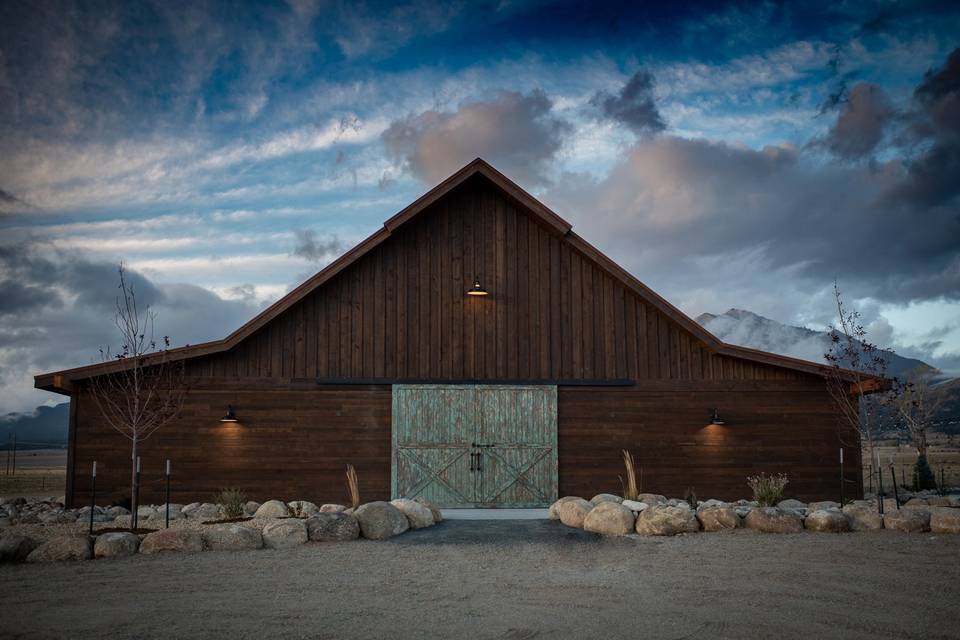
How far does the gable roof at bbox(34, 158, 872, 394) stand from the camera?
50.4 ft

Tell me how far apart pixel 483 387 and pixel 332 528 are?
5971mm

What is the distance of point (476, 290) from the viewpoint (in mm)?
16062

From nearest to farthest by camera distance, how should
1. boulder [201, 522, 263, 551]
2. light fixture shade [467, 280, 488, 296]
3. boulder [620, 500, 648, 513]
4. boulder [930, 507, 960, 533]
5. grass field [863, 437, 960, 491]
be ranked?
boulder [201, 522, 263, 551]
boulder [930, 507, 960, 533]
boulder [620, 500, 648, 513]
light fixture shade [467, 280, 488, 296]
grass field [863, 437, 960, 491]

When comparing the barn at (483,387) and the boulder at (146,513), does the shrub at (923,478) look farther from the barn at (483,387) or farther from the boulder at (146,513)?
the boulder at (146,513)

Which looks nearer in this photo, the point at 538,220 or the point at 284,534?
the point at 284,534

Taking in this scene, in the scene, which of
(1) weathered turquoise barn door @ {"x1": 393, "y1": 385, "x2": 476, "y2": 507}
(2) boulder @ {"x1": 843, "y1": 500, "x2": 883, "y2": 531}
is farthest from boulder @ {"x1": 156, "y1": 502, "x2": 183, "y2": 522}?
(2) boulder @ {"x1": 843, "y1": 500, "x2": 883, "y2": 531}

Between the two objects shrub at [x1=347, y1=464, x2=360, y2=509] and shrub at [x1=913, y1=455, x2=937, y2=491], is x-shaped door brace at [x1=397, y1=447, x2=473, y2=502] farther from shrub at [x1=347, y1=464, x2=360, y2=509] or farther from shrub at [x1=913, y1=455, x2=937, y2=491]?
shrub at [x1=913, y1=455, x2=937, y2=491]

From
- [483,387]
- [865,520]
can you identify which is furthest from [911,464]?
[865,520]

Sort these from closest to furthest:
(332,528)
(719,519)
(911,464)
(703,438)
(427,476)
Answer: (332,528) → (719,519) → (427,476) → (703,438) → (911,464)

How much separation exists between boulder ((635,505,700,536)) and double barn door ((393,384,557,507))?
15.4 feet

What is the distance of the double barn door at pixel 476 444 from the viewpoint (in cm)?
1586

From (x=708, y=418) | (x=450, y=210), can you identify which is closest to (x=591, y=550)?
(x=708, y=418)

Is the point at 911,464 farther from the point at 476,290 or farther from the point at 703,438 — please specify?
the point at 476,290

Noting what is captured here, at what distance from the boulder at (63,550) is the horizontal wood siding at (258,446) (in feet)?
18.9
